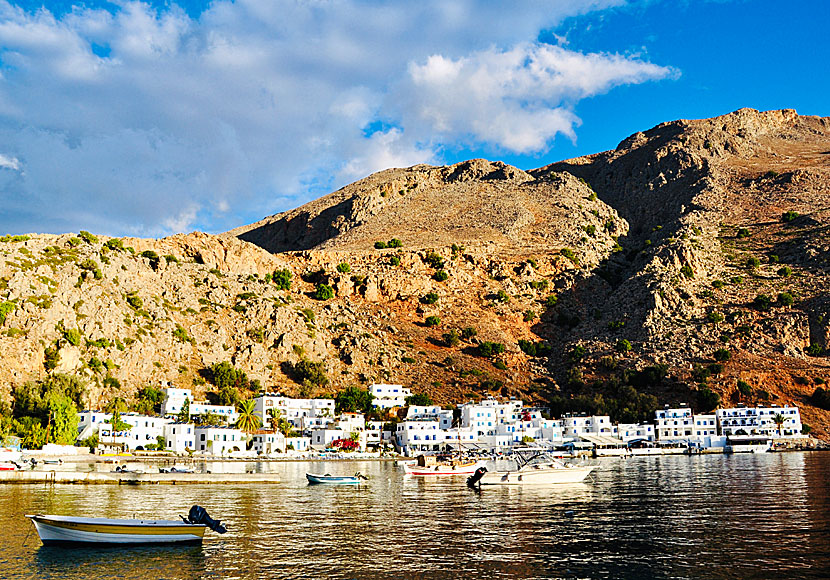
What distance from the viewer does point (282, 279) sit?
129875 mm

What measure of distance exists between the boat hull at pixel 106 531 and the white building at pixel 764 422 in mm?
94848

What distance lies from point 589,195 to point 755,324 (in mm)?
84022

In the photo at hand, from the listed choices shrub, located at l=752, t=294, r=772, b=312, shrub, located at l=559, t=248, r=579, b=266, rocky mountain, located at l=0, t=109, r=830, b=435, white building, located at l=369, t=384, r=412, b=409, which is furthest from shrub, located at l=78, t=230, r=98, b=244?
shrub, located at l=752, t=294, r=772, b=312

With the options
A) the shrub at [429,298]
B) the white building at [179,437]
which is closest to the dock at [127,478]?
the white building at [179,437]

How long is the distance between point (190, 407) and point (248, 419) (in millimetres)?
7673

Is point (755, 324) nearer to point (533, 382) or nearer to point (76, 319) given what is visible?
point (533, 382)

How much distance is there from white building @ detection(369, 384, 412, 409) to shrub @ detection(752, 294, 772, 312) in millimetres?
63289

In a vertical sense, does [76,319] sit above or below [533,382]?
above

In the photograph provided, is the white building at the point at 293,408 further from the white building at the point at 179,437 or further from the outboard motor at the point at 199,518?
the outboard motor at the point at 199,518

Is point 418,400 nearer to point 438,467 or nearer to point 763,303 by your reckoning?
point 438,467

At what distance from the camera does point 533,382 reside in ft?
386

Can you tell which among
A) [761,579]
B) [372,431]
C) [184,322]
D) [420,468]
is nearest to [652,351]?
[372,431]

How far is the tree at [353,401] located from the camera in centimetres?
10425

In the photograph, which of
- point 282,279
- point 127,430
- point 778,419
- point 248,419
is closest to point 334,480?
point 127,430
